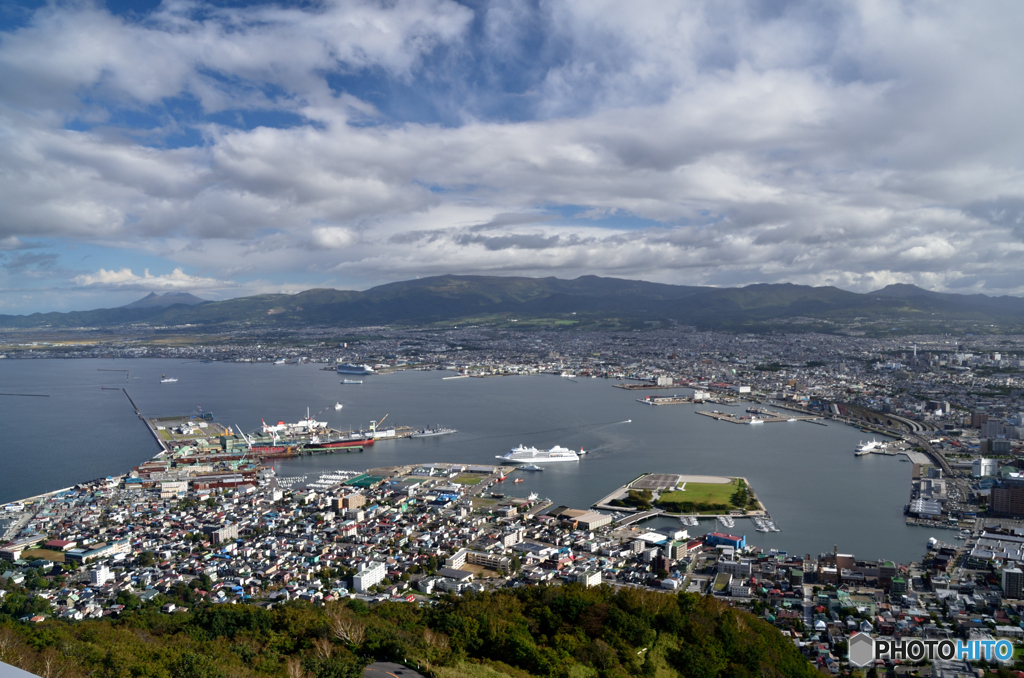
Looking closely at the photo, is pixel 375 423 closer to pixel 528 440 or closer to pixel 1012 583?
pixel 528 440

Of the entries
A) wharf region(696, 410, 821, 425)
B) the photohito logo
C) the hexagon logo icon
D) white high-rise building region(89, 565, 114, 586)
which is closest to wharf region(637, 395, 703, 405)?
wharf region(696, 410, 821, 425)

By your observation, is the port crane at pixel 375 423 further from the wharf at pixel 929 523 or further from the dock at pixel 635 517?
the wharf at pixel 929 523

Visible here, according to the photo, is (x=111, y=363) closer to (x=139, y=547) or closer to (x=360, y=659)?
(x=139, y=547)

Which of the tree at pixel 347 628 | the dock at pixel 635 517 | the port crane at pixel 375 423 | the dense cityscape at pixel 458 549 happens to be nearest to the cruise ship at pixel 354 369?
the port crane at pixel 375 423

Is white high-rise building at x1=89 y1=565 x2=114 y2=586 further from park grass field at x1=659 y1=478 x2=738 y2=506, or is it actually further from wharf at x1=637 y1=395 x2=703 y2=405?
wharf at x1=637 y1=395 x2=703 y2=405

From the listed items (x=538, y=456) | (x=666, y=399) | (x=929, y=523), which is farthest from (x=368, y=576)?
(x=666, y=399)

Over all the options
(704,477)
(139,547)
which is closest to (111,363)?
(139,547)
